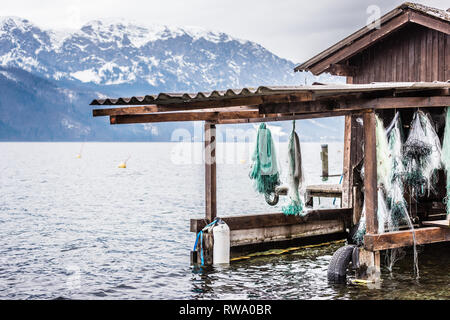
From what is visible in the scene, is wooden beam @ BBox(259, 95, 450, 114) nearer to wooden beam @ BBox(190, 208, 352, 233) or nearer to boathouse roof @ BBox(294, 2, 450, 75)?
boathouse roof @ BBox(294, 2, 450, 75)

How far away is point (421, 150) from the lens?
12.3 metres

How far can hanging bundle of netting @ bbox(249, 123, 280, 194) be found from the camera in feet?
46.2

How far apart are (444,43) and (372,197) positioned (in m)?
4.99

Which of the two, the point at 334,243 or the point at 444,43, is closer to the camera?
the point at 444,43

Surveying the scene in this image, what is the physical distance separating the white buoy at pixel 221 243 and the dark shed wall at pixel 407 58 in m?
5.81

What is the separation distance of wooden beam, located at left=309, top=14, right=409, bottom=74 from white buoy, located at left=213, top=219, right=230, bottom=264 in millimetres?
5462

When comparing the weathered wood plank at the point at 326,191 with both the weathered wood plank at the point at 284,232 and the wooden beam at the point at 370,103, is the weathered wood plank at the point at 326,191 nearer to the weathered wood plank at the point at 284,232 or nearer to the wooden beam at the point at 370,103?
the weathered wood plank at the point at 284,232

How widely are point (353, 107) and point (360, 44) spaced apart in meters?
4.95

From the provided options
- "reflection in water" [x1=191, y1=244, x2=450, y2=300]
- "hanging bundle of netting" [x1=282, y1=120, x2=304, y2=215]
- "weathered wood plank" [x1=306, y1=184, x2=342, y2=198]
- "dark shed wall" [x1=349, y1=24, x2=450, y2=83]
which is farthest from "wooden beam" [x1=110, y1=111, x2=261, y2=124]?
"weathered wood plank" [x1=306, y1=184, x2=342, y2=198]

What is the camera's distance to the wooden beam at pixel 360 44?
46.7 ft
